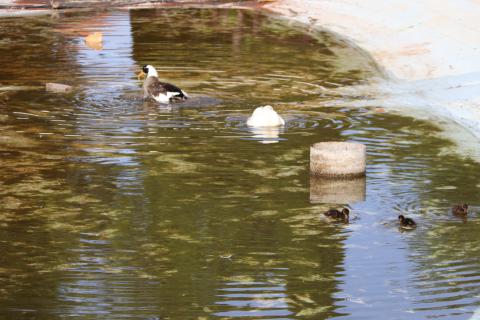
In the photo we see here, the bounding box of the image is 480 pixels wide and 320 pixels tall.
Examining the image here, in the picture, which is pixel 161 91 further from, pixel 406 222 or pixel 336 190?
pixel 406 222

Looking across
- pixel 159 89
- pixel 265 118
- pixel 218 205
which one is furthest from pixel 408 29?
pixel 218 205

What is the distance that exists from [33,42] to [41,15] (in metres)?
5.46

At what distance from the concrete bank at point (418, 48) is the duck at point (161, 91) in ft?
9.71

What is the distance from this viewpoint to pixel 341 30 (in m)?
28.3

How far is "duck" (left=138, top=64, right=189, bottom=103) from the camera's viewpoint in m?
18.8

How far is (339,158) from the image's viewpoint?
13930 millimetres

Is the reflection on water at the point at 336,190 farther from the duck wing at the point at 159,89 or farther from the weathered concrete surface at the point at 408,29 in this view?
the weathered concrete surface at the point at 408,29

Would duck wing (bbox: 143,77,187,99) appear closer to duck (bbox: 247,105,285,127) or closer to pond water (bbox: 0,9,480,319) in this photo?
pond water (bbox: 0,9,480,319)

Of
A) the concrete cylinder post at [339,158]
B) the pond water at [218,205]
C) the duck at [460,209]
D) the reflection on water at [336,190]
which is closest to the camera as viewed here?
the pond water at [218,205]

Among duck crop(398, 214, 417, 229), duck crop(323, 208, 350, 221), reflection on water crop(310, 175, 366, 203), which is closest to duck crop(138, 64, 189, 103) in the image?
reflection on water crop(310, 175, 366, 203)

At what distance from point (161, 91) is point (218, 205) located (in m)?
6.09

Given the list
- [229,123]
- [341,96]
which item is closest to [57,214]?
[229,123]

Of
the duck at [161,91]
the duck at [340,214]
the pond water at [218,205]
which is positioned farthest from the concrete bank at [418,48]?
the duck at [340,214]

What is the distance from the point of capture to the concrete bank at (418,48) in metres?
18.7
